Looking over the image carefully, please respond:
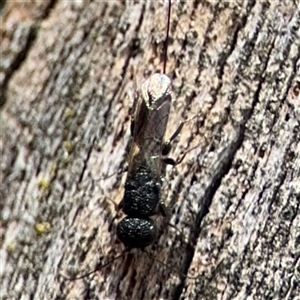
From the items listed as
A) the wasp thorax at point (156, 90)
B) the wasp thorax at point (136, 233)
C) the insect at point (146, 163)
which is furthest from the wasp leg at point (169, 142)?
the wasp thorax at point (136, 233)

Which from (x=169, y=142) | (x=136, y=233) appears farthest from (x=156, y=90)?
(x=136, y=233)

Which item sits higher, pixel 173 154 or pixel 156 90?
pixel 156 90

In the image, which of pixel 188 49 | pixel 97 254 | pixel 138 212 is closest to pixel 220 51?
pixel 188 49

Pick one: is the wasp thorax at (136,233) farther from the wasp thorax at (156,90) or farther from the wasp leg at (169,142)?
the wasp thorax at (156,90)

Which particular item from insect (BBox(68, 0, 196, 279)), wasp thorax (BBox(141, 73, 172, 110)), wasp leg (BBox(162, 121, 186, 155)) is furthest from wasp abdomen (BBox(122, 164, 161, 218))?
wasp thorax (BBox(141, 73, 172, 110))

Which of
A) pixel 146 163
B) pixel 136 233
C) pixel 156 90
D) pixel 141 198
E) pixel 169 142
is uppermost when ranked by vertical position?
pixel 156 90

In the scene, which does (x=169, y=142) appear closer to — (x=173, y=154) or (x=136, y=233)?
(x=173, y=154)

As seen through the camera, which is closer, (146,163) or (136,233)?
(136,233)
